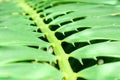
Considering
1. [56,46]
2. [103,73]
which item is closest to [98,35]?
[56,46]

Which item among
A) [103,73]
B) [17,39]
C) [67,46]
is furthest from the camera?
[67,46]

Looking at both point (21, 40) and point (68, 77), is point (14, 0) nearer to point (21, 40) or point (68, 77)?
point (21, 40)

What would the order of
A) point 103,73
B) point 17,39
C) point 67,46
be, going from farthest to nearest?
point 67,46
point 17,39
point 103,73

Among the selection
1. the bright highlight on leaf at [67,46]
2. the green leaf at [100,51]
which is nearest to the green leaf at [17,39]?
the bright highlight on leaf at [67,46]

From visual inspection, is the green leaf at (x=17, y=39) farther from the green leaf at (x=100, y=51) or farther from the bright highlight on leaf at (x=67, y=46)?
the green leaf at (x=100, y=51)

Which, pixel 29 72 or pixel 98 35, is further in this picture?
pixel 98 35

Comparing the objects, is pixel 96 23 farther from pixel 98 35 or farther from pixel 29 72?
pixel 29 72

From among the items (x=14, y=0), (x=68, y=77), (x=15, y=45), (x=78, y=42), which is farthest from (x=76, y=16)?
(x=14, y=0)
